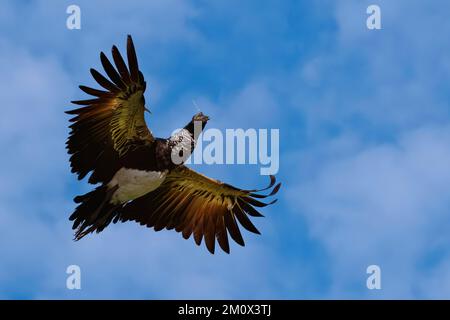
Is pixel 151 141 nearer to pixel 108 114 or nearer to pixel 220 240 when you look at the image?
pixel 108 114

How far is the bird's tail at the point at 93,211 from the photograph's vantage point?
22734mm

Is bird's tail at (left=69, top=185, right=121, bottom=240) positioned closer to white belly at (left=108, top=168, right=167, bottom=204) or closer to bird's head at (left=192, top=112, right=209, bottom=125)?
white belly at (left=108, top=168, right=167, bottom=204)

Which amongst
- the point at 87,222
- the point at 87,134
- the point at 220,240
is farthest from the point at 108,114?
the point at 220,240

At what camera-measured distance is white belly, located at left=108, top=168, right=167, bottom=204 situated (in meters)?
22.9

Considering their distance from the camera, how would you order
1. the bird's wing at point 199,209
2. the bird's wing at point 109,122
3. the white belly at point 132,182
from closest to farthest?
the bird's wing at point 109,122 → the white belly at point 132,182 → the bird's wing at point 199,209

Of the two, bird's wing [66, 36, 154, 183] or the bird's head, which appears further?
the bird's head

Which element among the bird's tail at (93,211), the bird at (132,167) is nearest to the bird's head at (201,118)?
the bird at (132,167)

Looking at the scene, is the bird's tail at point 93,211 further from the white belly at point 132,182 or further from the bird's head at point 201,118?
the bird's head at point 201,118

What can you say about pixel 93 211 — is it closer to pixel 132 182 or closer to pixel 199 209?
pixel 132 182

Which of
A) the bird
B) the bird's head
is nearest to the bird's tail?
the bird

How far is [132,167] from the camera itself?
904 inches

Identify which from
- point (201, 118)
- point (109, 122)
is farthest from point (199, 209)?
point (109, 122)

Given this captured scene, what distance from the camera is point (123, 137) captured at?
75.0ft
